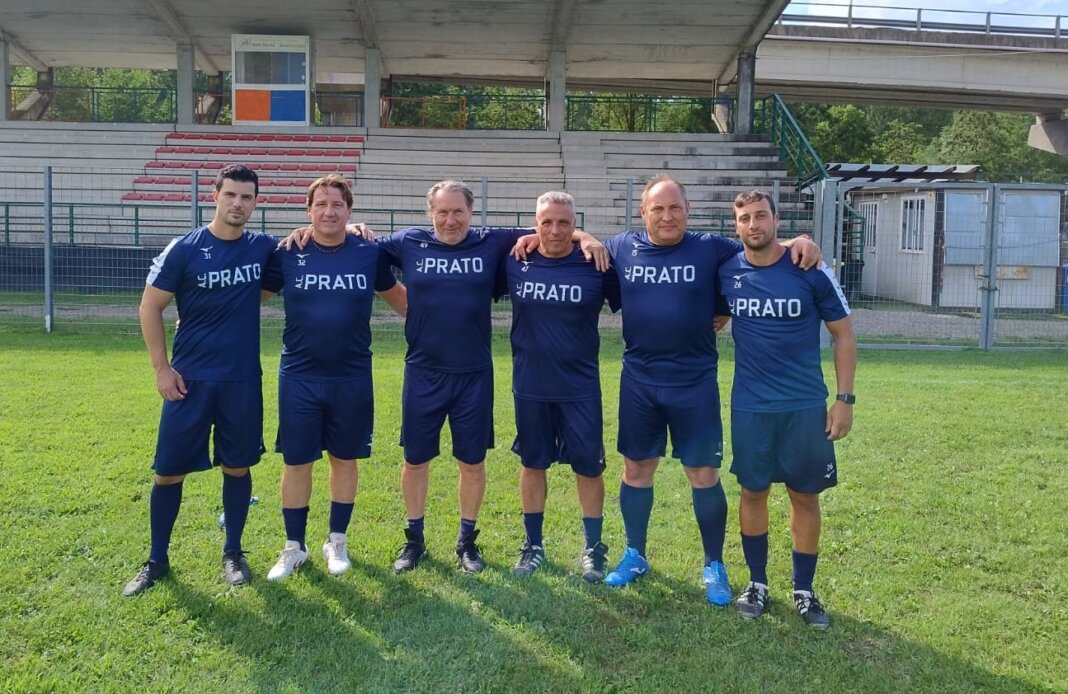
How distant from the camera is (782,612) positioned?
3979 mm

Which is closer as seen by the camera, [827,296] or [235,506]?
[827,296]

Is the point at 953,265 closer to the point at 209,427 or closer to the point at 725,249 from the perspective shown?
the point at 725,249

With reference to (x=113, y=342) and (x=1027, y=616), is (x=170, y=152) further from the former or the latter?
(x=1027, y=616)

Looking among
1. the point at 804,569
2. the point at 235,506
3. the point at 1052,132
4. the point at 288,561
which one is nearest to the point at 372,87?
the point at 235,506

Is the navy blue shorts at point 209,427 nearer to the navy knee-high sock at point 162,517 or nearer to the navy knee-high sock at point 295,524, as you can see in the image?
the navy knee-high sock at point 162,517

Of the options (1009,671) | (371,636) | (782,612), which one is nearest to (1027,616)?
(1009,671)

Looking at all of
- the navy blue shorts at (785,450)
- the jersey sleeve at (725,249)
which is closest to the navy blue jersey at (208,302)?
the jersey sleeve at (725,249)

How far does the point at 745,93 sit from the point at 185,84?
49.7 ft

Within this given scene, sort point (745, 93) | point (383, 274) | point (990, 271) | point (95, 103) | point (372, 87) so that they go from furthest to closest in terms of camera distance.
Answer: point (95, 103) → point (372, 87) → point (745, 93) → point (990, 271) → point (383, 274)

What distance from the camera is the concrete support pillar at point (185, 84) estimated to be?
24.0 meters

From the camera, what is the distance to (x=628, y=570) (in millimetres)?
4316

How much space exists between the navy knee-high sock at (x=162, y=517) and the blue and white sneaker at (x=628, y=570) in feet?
7.04

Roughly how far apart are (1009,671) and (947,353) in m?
9.66

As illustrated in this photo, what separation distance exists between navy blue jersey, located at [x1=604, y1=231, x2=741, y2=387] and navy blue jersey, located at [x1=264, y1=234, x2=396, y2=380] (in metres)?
1.34
